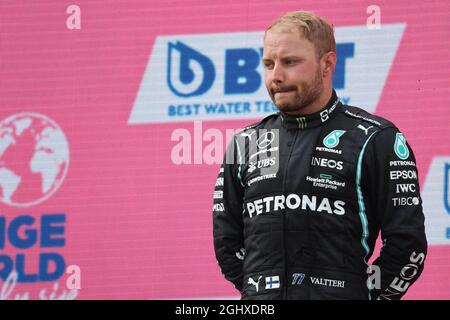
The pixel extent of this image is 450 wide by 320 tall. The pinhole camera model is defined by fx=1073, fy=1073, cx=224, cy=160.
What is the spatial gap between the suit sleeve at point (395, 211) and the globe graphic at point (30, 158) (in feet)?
6.71

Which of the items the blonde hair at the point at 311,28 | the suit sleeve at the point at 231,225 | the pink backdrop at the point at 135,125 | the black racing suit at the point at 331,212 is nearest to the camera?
the black racing suit at the point at 331,212

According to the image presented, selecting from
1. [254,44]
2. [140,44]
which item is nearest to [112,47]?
[140,44]

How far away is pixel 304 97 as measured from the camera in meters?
2.92

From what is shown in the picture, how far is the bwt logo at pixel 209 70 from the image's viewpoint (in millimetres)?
4488

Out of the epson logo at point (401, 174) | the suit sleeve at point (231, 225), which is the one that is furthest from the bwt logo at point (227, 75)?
the epson logo at point (401, 174)

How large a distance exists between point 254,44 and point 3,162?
120 cm

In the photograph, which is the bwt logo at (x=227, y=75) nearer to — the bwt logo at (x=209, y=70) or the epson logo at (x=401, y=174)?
the bwt logo at (x=209, y=70)

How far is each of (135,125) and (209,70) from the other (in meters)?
0.39

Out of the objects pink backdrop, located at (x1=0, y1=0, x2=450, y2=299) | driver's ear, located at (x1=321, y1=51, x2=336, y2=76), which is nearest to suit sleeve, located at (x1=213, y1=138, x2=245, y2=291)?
driver's ear, located at (x1=321, y1=51, x2=336, y2=76)

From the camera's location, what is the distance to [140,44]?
4.61 m

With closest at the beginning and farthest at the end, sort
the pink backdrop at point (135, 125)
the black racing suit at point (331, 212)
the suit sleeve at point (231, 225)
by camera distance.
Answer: the black racing suit at point (331, 212)
the suit sleeve at point (231, 225)
the pink backdrop at point (135, 125)

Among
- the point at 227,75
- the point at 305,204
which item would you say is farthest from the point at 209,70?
the point at 305,204
